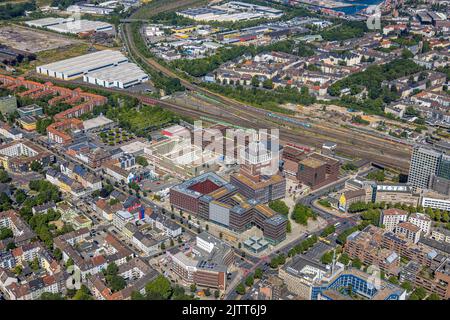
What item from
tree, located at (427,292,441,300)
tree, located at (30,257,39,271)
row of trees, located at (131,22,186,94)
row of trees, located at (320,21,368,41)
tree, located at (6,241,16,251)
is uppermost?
row of trees, located at (320,21,368,41)

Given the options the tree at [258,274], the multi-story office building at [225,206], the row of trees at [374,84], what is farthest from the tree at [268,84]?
the tree at [258,274]

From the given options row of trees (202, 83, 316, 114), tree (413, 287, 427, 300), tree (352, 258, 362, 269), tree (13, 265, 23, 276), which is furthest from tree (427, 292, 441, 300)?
row of trees (202, 83, 316, 114)

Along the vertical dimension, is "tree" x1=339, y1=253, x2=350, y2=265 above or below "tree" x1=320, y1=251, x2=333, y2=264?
below

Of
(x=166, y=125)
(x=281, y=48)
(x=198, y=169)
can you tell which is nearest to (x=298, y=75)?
(x=281, y=48)

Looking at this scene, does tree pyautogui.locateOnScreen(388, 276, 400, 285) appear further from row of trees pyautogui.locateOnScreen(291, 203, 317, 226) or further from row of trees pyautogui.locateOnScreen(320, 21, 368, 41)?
row of trees pyautogui.locateOnScreen(320, 21, 368, 41)

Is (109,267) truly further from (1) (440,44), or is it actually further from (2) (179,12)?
(2) (179,12)

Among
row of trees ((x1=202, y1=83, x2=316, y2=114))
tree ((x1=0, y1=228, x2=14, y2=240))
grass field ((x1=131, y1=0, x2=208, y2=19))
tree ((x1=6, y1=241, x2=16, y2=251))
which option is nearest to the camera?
tree ((x1=6, y1=241, x2=16, y2=251))
